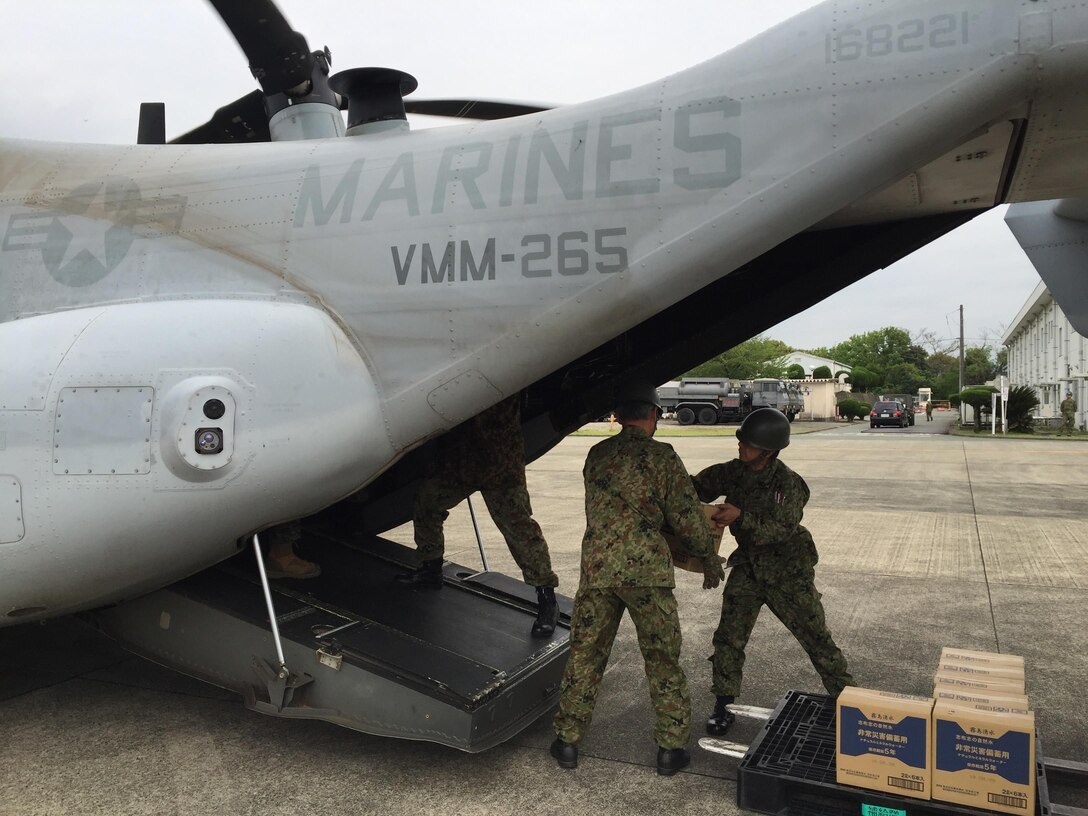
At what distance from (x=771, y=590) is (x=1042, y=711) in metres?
1.66

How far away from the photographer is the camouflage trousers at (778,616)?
392 centimetres

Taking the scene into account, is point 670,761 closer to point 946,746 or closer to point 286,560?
point 946,746

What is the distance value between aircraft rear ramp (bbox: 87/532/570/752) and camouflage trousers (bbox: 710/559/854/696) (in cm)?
84

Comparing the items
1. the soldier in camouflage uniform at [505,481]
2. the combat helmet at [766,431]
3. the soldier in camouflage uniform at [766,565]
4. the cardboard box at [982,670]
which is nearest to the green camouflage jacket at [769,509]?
the soldier in camouflage uniform at [766,565]

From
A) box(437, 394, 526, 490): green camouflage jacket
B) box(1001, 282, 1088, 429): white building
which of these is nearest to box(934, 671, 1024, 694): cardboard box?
box(437, 394, 526, 490): green camouflage jacket

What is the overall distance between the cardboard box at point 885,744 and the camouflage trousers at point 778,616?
0.74 meters

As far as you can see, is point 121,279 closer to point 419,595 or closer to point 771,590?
point 419,595

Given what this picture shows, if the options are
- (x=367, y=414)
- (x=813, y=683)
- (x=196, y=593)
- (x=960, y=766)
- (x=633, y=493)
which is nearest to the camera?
(x=960, y=766)

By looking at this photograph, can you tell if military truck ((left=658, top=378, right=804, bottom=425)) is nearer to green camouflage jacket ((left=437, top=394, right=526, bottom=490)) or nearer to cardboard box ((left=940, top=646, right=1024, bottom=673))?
green camouflage jacket ((left=437, top=394, right=526, bottom=490))

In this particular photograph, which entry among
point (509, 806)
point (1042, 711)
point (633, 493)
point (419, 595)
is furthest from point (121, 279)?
point (1042, 711)

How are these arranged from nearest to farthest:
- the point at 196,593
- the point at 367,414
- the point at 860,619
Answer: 1. the point at 367,414
2. the point at 196,593
3. the point at 860,619

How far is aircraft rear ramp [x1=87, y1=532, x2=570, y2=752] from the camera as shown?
356 cm

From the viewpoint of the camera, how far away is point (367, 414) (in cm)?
385

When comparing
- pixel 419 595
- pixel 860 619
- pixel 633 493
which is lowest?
pixel 860 619
